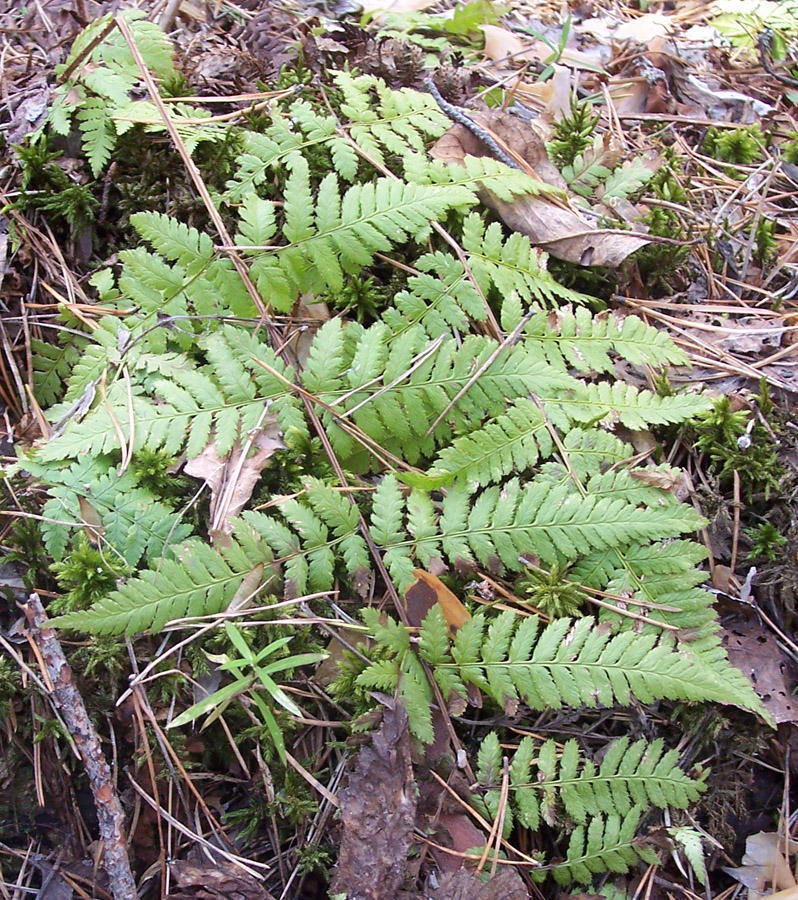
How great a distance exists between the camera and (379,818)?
6.40 ft

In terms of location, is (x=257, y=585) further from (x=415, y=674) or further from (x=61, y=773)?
(x=61, y=773)

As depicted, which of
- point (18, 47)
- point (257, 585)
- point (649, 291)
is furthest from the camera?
point (18, 47)

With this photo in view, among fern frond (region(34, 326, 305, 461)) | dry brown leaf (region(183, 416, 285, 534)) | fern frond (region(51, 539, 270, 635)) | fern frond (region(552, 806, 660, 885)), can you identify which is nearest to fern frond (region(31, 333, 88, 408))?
fern frond (region(34, 326, 305, 461))

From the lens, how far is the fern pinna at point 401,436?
2.16m

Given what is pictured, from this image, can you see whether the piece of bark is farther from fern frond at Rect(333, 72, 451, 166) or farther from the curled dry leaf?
the curled dry leaf

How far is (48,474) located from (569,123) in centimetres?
285

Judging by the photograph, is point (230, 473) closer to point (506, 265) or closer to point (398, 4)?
point (506, 265)

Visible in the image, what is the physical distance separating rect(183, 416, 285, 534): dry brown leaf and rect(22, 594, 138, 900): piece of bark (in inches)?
24.1

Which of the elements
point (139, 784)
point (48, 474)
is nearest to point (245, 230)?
point (48, 474)

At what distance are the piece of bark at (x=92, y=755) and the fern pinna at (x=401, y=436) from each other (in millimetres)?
169

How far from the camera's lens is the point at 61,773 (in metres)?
2.17

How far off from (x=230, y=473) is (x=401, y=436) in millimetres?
655

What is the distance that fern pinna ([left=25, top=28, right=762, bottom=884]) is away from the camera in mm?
2160

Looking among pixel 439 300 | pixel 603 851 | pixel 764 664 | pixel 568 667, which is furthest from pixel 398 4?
pixel 603 851
